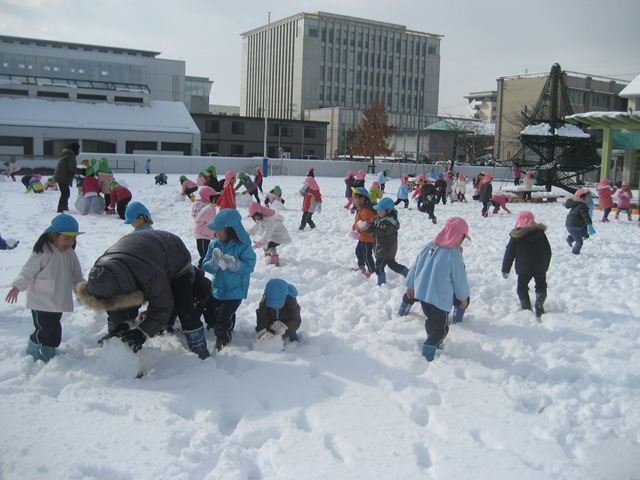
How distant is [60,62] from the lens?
2510 inches

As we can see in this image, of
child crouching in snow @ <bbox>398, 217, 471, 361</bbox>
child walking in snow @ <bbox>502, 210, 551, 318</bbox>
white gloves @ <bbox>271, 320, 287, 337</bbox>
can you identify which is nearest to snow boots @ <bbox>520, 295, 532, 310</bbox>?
child walking in snow @ <bbox>502, 210, 551, 318</bbox>

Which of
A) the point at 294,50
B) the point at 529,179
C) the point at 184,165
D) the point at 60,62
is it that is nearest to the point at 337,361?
the point at 529,179

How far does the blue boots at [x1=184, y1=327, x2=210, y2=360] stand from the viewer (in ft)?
16.8

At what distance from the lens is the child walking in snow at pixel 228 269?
540cm

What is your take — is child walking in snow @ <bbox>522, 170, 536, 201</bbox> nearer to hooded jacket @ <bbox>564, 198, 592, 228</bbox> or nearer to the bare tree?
hooded jacket @ <bbox>564, 198, 592, 228</bbox>

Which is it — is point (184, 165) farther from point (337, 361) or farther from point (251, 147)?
point (337, 361)

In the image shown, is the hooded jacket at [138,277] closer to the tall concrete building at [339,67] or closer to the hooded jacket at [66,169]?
the hooded jacket at [66,169]

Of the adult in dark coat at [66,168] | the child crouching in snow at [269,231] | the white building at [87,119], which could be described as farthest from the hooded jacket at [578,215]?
the white building at [87,119]

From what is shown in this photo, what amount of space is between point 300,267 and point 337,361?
3.90 meters

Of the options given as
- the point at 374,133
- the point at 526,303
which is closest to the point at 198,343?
the point at 526,303

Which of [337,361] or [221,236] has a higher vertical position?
[221,236]

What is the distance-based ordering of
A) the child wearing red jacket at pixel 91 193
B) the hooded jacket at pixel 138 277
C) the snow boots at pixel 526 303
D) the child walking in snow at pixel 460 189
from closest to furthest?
1. the hooded jacket at pixel 138 277
2. the snow boots at pixel 526 303
3. the child wearing red jacket at pixel 91 193
4. the child walking in snow at pixel 460 189

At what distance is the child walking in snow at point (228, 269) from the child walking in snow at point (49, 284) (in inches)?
45.4

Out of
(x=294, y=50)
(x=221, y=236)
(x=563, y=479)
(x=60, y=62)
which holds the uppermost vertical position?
(x=294, y=50)
